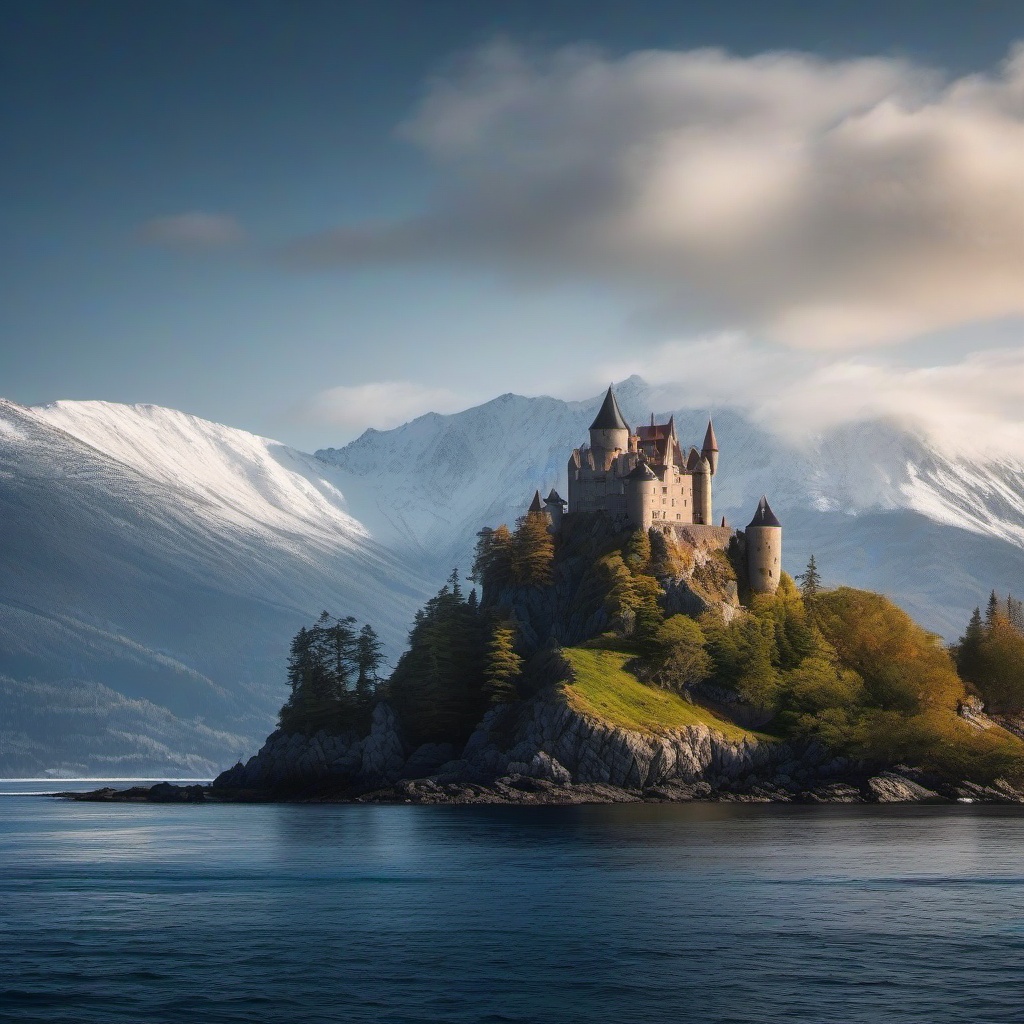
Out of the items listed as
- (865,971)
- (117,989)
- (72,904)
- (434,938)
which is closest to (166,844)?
(72,904)

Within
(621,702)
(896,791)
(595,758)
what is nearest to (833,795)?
(896,791)

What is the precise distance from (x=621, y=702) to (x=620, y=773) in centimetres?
1034

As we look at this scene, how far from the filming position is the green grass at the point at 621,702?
186125 millimetres

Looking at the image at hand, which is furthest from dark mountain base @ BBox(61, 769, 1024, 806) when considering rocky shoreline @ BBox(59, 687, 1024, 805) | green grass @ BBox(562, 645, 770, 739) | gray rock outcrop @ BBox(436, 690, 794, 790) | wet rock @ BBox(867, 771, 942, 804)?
Result: green grass @ BBox(562, 645, 770, 739)

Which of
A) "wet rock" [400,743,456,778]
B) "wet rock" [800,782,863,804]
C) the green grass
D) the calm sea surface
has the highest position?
the green grass

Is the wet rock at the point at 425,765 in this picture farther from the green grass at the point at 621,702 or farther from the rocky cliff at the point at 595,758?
the green grass at the point at 621,702

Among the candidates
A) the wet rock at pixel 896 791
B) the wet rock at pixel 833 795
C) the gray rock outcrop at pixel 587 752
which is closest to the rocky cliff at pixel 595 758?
the gray rock outcrop at pixel 587 752

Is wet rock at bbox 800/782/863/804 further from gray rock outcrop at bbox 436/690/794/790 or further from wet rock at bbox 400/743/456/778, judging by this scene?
wet rock at bbox 400/743/456/778

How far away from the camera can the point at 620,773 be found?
18450 cm

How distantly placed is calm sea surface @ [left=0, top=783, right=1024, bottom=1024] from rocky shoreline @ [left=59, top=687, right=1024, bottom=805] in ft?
121

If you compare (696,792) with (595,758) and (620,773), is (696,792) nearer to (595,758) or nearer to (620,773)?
(620,773)

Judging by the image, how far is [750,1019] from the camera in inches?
2422

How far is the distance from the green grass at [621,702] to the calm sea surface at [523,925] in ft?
132

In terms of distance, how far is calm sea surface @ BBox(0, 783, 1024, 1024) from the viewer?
6494cm
